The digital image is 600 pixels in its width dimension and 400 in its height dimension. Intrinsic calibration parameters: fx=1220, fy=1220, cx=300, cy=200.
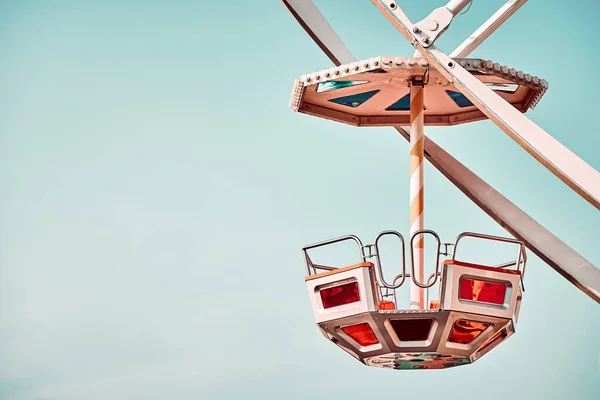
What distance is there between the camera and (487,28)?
22.8 metres

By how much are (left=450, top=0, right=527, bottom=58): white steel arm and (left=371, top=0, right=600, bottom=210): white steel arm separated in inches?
126

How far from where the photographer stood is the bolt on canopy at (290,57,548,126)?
64.7 ft

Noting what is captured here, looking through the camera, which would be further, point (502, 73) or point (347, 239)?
point (502, 73)

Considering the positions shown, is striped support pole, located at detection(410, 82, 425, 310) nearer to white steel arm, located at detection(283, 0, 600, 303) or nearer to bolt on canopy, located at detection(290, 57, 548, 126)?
bolt on canopy, located at detection(290, 57, 548, 126)

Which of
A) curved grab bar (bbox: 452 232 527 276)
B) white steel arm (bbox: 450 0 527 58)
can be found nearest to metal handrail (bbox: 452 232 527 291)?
curved grab bar (bbox: 452 232 527 276)

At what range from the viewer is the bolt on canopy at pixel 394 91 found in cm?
1973

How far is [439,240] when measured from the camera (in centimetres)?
1828

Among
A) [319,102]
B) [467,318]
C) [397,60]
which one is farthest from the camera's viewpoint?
[319,102]

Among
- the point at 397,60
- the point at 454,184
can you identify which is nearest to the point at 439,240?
the point at 397,60

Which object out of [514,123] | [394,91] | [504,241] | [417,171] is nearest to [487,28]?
[394,91]

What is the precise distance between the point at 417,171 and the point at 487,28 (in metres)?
3.63

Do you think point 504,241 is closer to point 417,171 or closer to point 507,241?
point 507,241

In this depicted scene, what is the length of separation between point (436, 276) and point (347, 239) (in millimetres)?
1467

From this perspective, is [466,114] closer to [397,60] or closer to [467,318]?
[397,60]
